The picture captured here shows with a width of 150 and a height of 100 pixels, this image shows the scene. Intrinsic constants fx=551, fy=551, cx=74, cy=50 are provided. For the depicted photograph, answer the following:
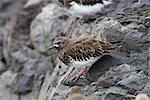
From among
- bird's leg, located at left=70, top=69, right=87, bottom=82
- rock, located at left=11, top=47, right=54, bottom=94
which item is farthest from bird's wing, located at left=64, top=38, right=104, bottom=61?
rock, located at left=11, top=47, right=54, bottom=94

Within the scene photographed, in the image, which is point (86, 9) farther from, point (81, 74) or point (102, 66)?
point (102, 66)

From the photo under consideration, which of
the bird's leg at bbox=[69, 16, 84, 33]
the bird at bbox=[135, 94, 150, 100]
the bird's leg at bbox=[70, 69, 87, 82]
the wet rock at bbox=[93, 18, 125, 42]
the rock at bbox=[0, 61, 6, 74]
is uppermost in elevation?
the wet rock at bbox=[93, 18, 125, 42]

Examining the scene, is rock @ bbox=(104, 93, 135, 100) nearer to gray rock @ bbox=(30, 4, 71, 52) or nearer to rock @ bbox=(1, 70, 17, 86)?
gray rock @ bbox=(30, 4, 71, 52)

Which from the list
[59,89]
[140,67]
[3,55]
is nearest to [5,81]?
[3,55]

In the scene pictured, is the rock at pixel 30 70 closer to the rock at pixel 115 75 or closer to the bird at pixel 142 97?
the rock at pixel 115 75

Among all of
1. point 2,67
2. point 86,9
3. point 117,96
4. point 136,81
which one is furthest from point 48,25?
point 117,96

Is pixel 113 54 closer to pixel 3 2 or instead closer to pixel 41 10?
pixel 41 10
